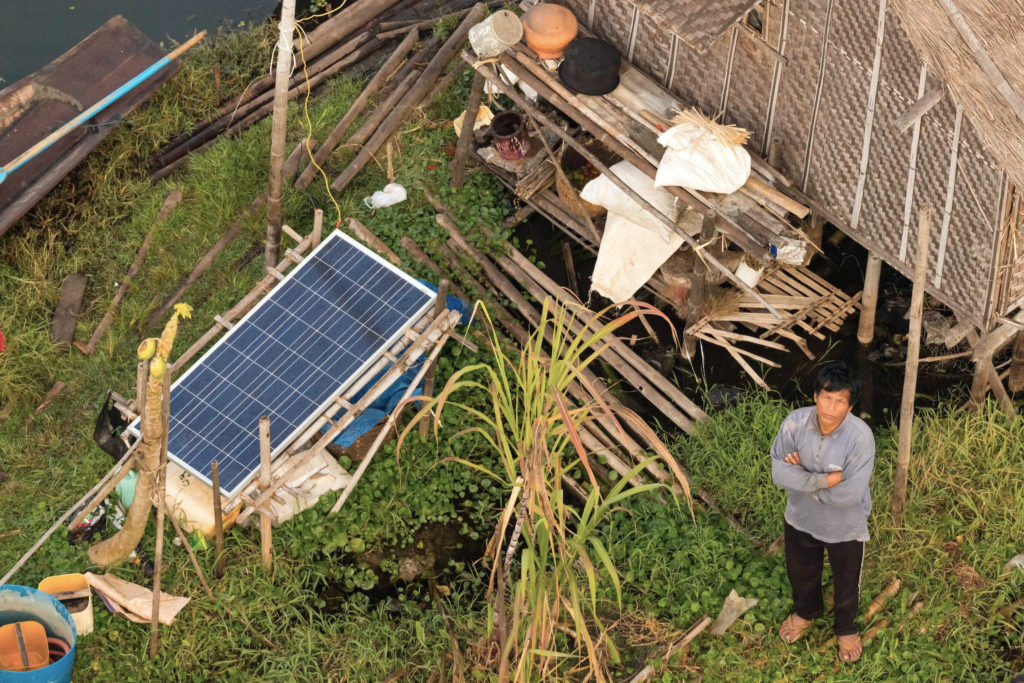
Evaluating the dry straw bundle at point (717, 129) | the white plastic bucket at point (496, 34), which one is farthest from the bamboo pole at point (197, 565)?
the dry straw bundle at point (717, 129)

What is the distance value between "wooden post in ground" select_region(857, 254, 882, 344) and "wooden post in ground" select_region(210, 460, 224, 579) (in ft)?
16.7

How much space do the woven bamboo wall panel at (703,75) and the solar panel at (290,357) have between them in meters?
2.52

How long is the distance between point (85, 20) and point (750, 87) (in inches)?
312

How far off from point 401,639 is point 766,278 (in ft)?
13.6

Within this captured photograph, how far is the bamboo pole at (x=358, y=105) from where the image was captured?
11.0 m

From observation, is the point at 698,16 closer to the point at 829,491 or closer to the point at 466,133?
the point at 466,133

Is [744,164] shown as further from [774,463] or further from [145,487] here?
[145,487]

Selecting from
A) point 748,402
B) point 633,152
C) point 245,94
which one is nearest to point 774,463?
point 748,402

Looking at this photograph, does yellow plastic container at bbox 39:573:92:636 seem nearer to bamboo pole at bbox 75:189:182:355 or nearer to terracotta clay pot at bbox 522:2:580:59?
bamboo pole at bbox 75:189:182:355

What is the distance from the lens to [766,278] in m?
9.94

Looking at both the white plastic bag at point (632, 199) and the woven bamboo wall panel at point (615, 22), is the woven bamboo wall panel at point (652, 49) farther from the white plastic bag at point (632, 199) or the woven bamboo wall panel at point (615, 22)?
the white plastic bag at point (632, 199)

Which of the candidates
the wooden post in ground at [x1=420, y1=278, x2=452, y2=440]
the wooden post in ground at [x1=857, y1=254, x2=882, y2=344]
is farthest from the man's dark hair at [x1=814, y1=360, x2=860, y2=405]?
the wooden post in ground at [x1=420, y1=278, x2=452, y2=440]

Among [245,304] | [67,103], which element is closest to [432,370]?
[245,304]

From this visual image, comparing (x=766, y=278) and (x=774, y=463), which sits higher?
(x=774, y=463)
